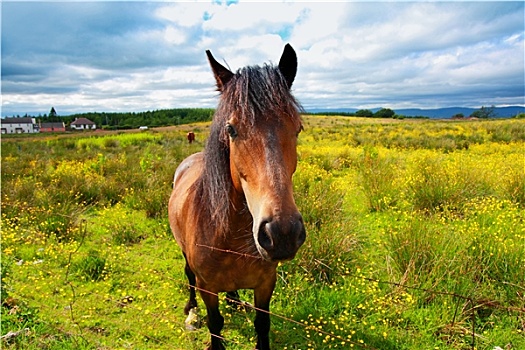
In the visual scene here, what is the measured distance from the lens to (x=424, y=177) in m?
6.42

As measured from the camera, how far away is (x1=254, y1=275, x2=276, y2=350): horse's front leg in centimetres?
266

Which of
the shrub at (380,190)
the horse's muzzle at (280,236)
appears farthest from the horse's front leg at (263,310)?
the shrub at (380,190)

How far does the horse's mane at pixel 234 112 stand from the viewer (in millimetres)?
1743

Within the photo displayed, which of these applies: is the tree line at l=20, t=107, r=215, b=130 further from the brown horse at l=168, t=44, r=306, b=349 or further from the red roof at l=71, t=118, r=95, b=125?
the brown horse at l=168, t=44, r=306, b=349

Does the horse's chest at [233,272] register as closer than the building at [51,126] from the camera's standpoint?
Yes

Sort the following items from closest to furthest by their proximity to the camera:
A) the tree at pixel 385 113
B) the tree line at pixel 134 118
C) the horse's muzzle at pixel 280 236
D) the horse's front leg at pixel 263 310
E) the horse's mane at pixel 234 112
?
the horse's muzzle at pixel 280 236 < the horse's mane at pixel 234 112 < the horse's front leg at pixel 263 310 < the tree line at pixel 134 118 < the tree at pixel 385 113

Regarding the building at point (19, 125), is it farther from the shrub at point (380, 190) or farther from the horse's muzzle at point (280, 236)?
the horse's muzzle at point (280, 236)

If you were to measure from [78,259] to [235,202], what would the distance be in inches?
149

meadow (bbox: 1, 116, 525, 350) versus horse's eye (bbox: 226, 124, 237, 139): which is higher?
horse's eye (bbox: 226, 124, 237, 139)

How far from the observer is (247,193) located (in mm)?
1770

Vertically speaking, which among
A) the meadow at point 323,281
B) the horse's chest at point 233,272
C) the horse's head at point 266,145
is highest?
the horse's head at point 266,145

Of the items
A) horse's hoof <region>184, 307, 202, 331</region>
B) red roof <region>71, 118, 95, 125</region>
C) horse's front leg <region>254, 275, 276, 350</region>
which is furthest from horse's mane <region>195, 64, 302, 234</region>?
red roof <region>71, 118, 95, 125</region>

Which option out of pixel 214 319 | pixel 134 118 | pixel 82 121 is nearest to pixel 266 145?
pixel 214 319

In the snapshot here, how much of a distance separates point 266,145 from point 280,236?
1.69 ft
